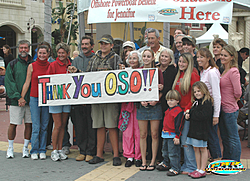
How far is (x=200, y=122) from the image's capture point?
5180 millimetres

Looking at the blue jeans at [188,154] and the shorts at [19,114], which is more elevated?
the shorts at [19,114]

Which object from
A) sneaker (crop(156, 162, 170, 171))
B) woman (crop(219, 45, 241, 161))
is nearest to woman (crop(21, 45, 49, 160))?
sneaker (crop(156, 162, 170, 171))

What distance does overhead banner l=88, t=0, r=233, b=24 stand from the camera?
22.3 feet

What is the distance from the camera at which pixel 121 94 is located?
5.79 metres

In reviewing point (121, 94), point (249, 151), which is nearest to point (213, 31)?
point (249, 151)

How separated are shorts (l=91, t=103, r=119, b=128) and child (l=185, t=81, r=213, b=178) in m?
1.40

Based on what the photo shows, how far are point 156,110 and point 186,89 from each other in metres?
0.63

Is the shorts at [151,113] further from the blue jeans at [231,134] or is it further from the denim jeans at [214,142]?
the blue jeans at [231,134]

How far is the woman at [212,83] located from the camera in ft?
17.5

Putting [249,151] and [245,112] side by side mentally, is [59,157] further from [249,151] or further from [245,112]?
[245,112]

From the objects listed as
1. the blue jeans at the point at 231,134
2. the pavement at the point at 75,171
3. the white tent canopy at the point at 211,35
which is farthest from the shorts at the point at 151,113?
the white tent canopy at the point at 211,35

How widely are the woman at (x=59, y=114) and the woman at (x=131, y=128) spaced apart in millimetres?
1139

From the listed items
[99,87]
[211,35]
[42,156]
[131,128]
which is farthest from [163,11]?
[211,35]

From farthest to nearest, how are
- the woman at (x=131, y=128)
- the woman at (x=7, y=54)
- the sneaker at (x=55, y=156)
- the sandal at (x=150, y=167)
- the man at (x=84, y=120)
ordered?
the woman at (x=7, y=54) < the man at (x=84, y=120) < the sneaker at (x=55, y=156) < the woman at (x=131, y=128) < the sandal at (x=150, y=167)
